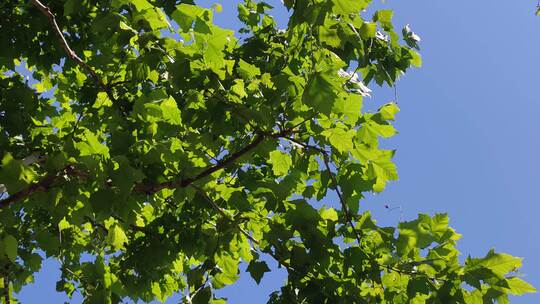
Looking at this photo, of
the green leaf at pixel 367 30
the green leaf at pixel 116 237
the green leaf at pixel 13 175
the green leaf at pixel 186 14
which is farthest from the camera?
the green leaf at pixel 116 237

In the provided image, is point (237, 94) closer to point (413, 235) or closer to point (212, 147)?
point (212, 147)

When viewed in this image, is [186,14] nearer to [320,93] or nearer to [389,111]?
[320,93]

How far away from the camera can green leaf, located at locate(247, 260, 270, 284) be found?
394 cm

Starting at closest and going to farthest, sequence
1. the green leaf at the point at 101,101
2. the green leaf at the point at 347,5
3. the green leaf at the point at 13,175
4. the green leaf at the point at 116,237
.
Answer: the green leaf at the point at 347,5
the green leaf at the point at 13,175
the green leaf at the point at 116,237
the green leaf at the point at 101,101

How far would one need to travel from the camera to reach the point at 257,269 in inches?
156

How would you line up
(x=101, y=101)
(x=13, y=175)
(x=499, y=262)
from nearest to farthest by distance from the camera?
(x=13, y=175)
(x=499, y=262)
(x=101, y=101)

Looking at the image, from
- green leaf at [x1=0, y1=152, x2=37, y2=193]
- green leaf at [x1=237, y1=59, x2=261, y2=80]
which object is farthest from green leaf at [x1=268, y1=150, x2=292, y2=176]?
green leaf at [x1=0, y1=152, x2=37, y2=193]

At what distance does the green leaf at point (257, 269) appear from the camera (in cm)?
394

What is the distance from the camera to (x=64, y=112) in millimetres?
6605

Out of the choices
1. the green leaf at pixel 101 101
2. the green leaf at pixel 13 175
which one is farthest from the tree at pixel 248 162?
the green leaf at pixel 101 101

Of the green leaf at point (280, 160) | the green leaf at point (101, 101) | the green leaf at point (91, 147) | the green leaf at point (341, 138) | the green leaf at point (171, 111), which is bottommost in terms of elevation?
the green leaf at point (341, 138)

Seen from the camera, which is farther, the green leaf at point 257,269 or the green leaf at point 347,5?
the green leaf at point 257,269

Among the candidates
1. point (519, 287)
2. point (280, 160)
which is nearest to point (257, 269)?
point (280, 160)

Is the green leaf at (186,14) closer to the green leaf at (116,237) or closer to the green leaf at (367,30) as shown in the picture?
the green leaf at (367,30)
